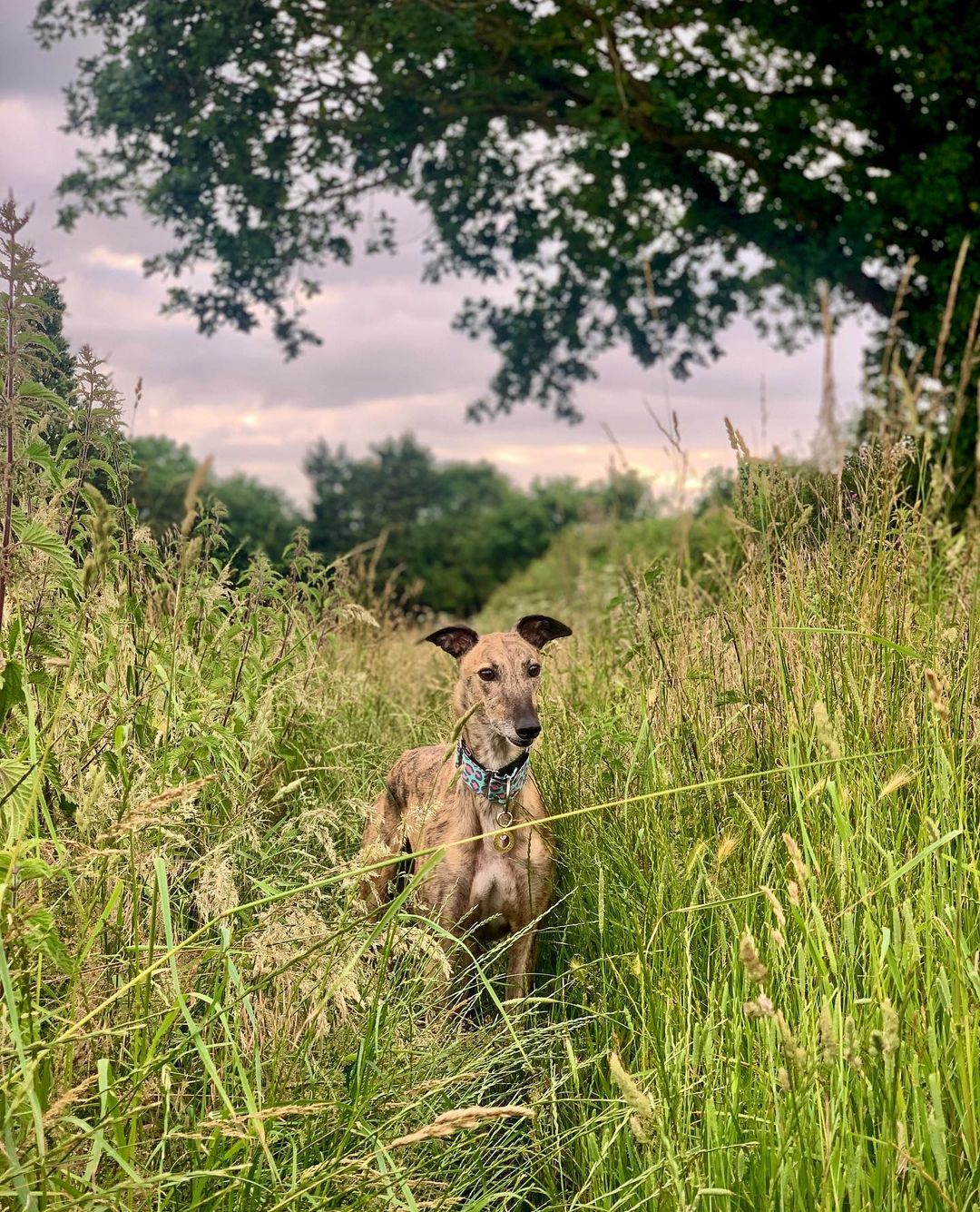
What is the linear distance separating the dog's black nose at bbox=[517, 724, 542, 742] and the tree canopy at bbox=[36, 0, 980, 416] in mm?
9536

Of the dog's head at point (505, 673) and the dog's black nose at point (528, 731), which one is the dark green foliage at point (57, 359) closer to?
the dog's head at point (505, 673)

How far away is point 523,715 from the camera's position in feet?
12.0

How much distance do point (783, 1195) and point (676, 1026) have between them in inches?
31.2

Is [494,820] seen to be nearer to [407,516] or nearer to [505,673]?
[505,673]

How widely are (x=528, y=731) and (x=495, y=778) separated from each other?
24cm

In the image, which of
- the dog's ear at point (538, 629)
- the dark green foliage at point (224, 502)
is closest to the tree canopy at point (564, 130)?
the dark green foliage at point (224, 502)

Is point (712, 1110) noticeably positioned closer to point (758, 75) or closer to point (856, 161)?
point (856, 161)

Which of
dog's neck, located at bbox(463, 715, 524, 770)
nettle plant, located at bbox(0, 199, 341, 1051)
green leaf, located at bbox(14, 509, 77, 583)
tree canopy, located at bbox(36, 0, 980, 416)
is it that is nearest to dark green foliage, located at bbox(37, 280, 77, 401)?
nettle plant, located at bbox(0, 199, 341, 1051)

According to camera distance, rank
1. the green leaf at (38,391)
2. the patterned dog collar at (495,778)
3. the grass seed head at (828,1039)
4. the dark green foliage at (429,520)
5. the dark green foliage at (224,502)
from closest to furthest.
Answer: the grass seed head at (828,1039)
the green leaf at (38,391)
the patterned dog collar at (495,778)
the dark green foliage at (224,502)
the dark green foliage at (429,520)

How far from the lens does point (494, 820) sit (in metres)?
3.82

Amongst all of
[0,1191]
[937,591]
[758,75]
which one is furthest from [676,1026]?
[758,75]

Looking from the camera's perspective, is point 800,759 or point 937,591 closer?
point 800,759

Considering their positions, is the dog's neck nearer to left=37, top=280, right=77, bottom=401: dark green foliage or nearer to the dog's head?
the dog's head

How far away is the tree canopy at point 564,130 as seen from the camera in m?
12.8
